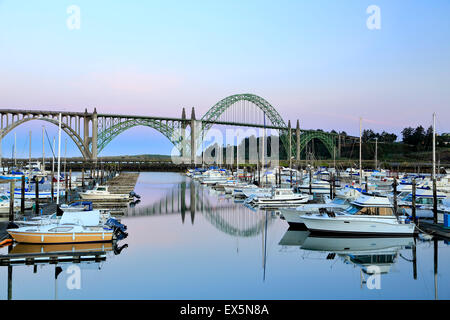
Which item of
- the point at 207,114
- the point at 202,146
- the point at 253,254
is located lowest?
the point at 253,254

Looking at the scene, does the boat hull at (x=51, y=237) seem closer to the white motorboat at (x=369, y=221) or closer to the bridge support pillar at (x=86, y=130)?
the white motorboat at (x=369, y=221)

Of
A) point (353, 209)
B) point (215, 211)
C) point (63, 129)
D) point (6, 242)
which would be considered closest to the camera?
point (6, 242)

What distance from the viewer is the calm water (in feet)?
50.9

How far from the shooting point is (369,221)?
23469 mm

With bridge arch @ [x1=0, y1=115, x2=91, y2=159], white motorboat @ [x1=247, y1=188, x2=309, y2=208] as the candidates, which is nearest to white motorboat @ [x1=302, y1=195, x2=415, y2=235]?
white motorboat @ [x1=247, y1=188, x2=309, y2=208]

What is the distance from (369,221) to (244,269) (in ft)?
28.2

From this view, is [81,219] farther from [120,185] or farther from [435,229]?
[120,185]

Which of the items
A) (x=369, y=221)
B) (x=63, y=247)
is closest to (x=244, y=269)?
(x=369, y=221)

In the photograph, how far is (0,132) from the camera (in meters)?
75.9
